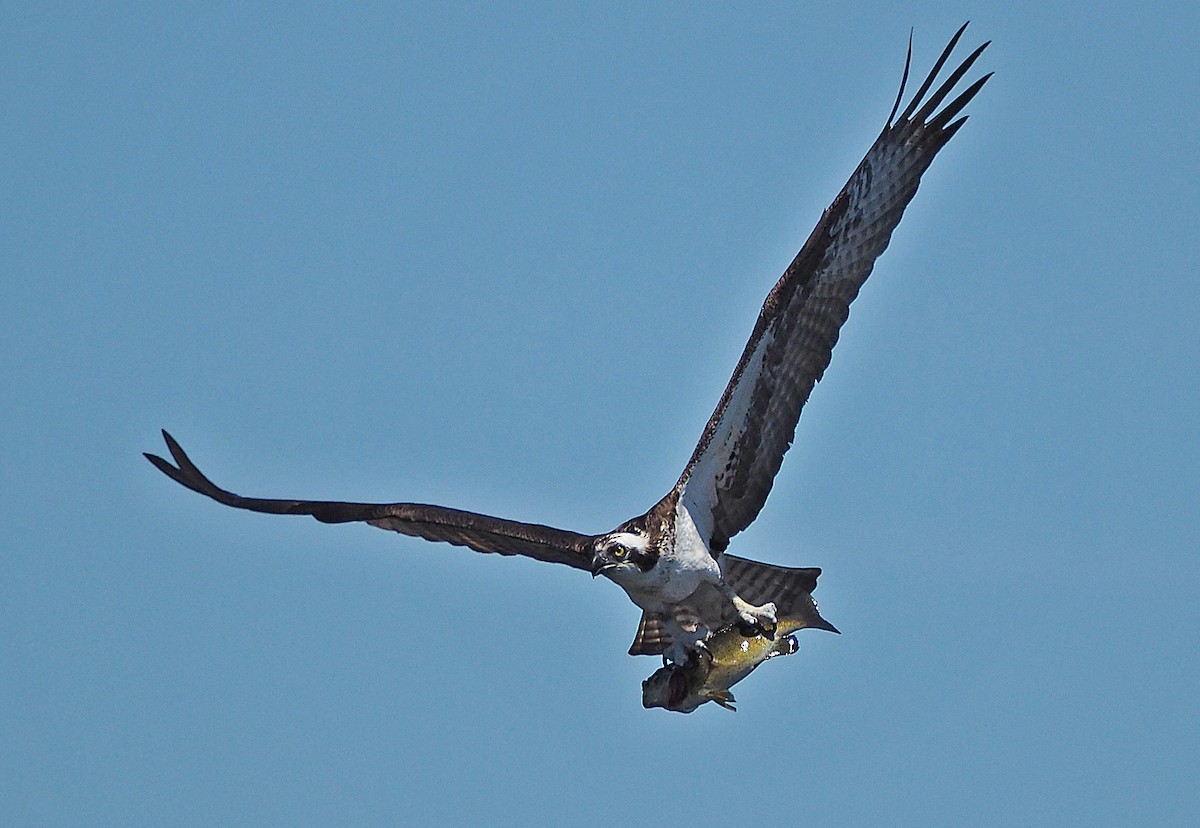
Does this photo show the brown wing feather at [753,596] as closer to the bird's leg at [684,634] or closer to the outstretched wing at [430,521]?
the bird's leg at [684,634]

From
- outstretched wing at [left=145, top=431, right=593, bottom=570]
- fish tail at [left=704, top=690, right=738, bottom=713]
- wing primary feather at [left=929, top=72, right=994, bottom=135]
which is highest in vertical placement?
wing primary feather at [left=929, top=72, right=994, bottom=135]

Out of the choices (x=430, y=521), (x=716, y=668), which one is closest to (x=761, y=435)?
(x=716, y=668)

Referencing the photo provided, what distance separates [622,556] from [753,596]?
1108 mm

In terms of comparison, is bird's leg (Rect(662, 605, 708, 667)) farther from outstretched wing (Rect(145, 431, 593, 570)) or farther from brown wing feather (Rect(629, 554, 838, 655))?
outstretched wing (Rect(145, 431, 593, 570))

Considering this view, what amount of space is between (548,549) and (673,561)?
121 cm

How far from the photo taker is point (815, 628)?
48.6ft

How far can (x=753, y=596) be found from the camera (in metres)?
14.9

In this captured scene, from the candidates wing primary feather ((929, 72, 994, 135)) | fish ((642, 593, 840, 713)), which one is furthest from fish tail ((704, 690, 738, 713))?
wing primary feather ((929, 72, 994, 135))

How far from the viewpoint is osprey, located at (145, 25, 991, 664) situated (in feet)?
47.4

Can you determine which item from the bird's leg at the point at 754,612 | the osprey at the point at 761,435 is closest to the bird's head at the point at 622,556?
Result: the osprey at the point at 761,435

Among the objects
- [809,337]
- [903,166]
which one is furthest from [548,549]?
[903,166]

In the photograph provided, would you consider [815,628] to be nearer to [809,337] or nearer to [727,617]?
[727,617]

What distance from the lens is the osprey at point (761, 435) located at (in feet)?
47.4

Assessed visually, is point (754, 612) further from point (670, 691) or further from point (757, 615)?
point (670, 691)
